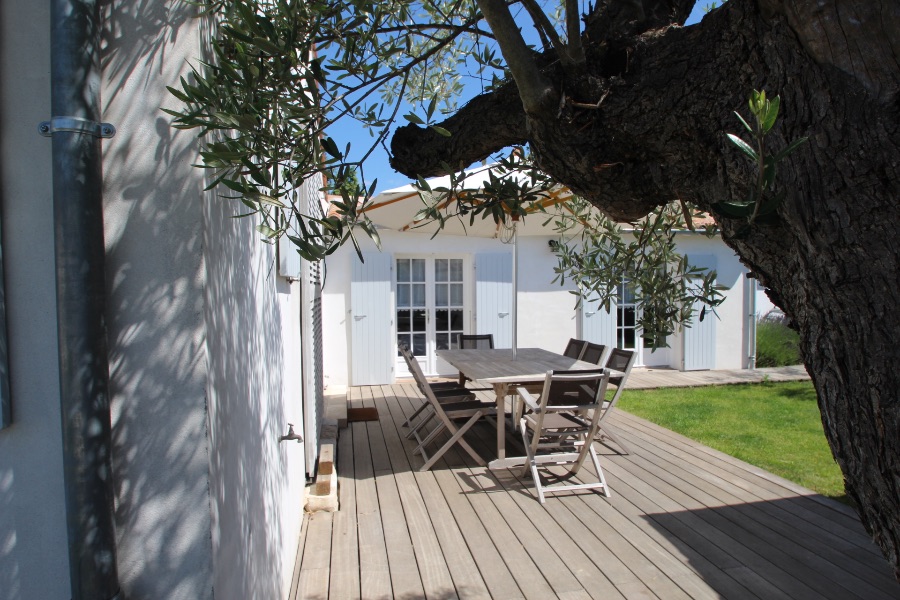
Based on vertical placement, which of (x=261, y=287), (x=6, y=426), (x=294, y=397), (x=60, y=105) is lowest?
(x=294, y=397)

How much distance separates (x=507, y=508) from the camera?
4.45 meters

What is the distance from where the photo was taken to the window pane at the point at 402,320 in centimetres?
1000

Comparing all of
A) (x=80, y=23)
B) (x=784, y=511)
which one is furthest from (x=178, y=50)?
(x=784, y=511)

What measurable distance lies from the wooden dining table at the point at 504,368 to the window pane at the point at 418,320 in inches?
99.8

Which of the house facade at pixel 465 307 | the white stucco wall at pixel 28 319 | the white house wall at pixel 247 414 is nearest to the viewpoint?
the white stucco wall at pixel 28 319

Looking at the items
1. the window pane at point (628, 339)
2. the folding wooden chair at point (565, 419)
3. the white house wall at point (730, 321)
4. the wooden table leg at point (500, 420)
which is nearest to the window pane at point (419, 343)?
the window pane at point (628, 339)

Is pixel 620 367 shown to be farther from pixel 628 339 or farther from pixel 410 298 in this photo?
pixel 628 339

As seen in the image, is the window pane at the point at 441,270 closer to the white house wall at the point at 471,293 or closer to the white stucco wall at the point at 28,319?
the white house wall at the point at 471,293

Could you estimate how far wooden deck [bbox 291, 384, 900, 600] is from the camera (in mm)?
3305

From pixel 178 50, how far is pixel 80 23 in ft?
0.75

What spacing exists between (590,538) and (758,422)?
14.3ft

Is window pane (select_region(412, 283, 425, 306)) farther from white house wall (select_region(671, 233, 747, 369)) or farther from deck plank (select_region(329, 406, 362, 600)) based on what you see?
white house wall (select_region(671, 233, 747, 369))

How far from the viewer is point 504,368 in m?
5.87

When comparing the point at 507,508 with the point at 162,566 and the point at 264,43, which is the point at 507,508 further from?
the point at 264,43
